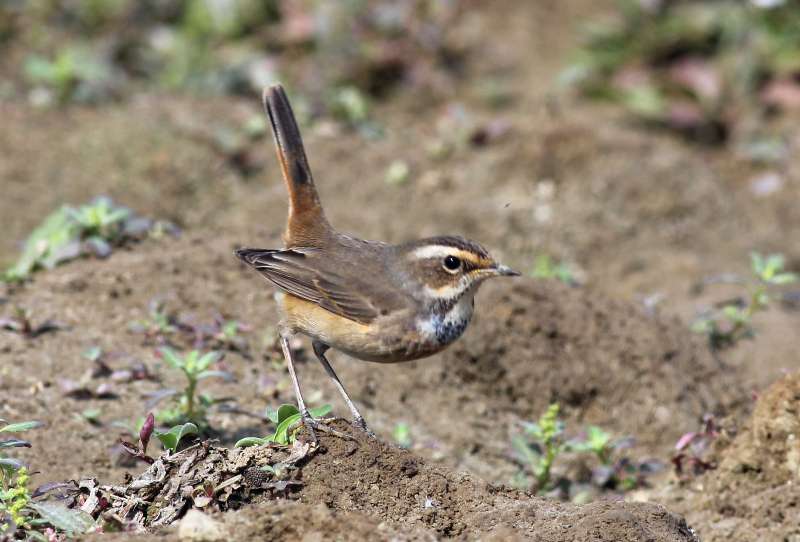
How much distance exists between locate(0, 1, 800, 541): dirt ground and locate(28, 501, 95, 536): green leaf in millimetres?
438

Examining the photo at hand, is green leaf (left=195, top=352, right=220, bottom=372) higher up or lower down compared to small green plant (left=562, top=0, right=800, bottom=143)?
lower down

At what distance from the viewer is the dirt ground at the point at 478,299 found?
4.79 metres

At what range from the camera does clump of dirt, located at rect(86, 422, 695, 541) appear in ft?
14.4

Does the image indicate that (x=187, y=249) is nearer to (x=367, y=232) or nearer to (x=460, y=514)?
(x=367, y=232)

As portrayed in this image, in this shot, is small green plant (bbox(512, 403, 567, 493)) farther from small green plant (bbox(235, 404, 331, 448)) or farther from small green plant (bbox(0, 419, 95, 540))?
small green plant (bbox(0, 419, 95, 540))

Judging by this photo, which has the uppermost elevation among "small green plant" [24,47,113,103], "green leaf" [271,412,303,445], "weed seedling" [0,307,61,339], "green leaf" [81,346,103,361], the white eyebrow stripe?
"small green plant" [24,47,113,103]

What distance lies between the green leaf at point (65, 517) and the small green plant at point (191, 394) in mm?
1279

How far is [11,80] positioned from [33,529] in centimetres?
825

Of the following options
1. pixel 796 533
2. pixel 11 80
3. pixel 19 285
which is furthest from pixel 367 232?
pixel 796 533

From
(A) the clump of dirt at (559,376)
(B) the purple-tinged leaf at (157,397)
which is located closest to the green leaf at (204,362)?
(B) the purple-tinged leaf at (157,397)

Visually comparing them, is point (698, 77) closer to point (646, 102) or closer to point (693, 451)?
point (646, 102)

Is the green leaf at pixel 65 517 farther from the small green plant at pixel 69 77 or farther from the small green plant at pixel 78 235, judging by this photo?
the small green plant at pixel 69 77

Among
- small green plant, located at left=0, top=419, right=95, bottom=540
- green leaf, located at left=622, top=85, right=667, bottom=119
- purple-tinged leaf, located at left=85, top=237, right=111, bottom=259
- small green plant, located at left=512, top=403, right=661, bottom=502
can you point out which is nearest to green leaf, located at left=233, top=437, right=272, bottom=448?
small green plant, located at left=0, top=419, right=95, bottom=540

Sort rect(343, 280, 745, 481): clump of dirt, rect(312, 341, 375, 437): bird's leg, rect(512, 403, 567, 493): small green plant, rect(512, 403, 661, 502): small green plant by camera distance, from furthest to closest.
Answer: rect(343, 280, 745, 481): clump of dirt, rect(512, 403, 661, 502): small green plant, rect(512, 403, 567, 493): small green plant, rect(312, 341, 375, 437): bird's leg
